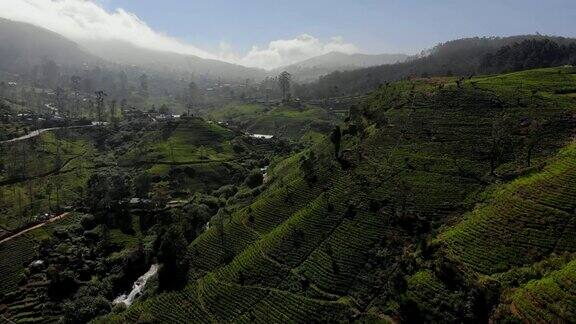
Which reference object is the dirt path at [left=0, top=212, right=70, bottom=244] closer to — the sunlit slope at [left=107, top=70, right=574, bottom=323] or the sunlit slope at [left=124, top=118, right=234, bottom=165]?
the sunlit slope at [left=107, top=70, right=574, bottom=323]

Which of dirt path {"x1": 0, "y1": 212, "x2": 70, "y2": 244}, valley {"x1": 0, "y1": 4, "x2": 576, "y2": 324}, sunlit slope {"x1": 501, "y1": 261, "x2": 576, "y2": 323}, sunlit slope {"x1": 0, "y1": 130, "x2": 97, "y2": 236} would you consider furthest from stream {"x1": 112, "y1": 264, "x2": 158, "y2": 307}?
sunlit slope {"x1": 501, "y1": 261, "x2": 576, "y2": 323}

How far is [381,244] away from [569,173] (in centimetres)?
2606

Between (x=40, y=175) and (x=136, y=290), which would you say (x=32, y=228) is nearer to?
(x=136, y=290)

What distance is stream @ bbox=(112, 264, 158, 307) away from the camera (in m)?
77.1

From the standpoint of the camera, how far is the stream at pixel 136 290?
7712cm

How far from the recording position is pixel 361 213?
70250mm

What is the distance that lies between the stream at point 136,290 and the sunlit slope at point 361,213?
8881 millimetres

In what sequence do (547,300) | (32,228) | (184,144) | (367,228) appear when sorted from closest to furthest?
(547,300) → (367,228) → (32,228) → (184,144)

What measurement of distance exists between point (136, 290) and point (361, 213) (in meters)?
39.2

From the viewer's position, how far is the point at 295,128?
19812cm

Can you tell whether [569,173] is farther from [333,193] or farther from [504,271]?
[333,193]

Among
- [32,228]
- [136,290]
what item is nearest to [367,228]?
[136,290]

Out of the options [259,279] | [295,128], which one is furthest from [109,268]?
[295,128]

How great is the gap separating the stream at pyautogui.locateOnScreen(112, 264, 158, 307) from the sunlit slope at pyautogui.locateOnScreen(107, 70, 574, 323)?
8881mm
